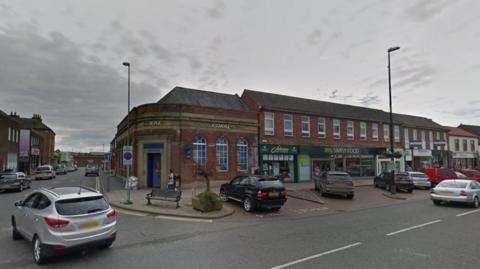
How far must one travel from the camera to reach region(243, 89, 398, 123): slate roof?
2628cm

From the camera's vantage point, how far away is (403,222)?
1032 cm

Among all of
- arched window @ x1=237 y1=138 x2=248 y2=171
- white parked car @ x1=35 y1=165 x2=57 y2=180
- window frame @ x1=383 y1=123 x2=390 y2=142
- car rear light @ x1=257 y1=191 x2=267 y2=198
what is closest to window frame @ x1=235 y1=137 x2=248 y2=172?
arched window @ x1=237 y1=138 x2=248 y2=171

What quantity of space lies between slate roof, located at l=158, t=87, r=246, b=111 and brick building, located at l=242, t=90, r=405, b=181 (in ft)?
4.26

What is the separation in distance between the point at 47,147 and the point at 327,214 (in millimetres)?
75032

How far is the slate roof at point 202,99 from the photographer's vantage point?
76.8 ft

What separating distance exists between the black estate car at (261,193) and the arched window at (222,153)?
8190 millimetres

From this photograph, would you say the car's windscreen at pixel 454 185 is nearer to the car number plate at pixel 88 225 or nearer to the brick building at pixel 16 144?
the car number plate at pixel 88 225

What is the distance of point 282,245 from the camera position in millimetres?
7359

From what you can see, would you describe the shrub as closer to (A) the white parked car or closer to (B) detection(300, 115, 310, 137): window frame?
(B) detection(300, 115, 310, 137): window frame

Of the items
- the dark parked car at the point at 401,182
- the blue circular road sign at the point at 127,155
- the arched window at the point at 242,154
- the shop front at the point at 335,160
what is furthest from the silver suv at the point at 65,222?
the shop front at the point at 335,160

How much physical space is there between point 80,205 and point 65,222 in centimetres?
55

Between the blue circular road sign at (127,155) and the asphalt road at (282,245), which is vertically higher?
the blue circular road sign at (127,155)

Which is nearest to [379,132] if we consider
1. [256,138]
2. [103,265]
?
[256,138]

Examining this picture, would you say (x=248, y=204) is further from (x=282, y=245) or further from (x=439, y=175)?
(x=439, y=175)
